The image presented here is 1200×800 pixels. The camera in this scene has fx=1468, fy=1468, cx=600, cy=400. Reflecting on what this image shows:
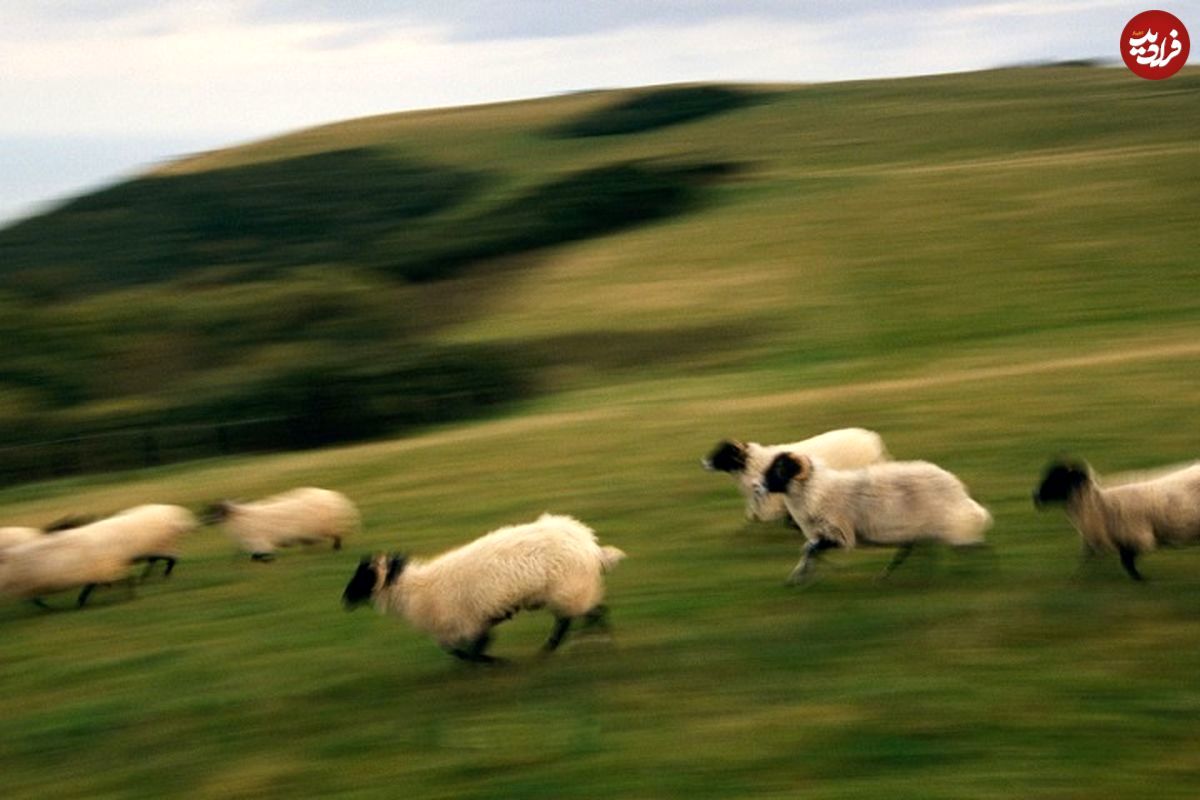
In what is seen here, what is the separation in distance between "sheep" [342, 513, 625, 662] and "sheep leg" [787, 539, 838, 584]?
2.53 m

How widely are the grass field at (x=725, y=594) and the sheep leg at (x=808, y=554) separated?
1.40ft

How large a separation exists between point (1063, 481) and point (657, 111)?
89594 mm

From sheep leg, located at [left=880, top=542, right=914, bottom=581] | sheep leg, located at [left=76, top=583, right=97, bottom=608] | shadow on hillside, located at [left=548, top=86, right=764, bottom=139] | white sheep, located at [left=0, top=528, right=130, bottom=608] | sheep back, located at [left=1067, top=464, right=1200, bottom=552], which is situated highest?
shadow on hillside, located at [left=548, top=86, right=764, bottom=139]

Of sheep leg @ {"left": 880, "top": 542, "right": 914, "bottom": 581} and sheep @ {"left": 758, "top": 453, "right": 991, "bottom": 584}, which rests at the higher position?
sheep @ {"left": 758, "top": 453, "right": 991, "bottom": 584}

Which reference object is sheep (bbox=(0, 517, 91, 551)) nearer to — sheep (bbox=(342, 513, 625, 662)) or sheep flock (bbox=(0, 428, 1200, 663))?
sheep flock (bbox=(0, 428, 1200, 663))

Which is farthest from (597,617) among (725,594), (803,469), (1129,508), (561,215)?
(561,215)

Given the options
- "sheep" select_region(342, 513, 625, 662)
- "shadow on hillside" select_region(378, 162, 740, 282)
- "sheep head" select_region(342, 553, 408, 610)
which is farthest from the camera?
"shadow on hillside" select_region(378, 162, 740, 282)

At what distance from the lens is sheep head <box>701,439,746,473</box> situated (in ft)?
57.1

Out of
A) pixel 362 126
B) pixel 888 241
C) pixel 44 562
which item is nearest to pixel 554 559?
pixel 44 562

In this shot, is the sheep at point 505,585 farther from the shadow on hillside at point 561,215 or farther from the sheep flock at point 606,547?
the shadow on hillside at point 561,215

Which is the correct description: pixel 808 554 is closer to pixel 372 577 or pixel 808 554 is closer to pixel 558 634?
pixel 558 634

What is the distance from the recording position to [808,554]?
14.5m

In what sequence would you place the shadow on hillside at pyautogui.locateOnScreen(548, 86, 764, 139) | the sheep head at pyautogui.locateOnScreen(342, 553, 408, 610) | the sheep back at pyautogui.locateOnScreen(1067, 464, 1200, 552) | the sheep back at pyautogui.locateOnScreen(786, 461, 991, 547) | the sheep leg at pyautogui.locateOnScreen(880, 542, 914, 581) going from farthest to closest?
the shadow on hillside at pyautogui.locateOnScreen(548, 86, 764, 139) → the sheep leg at pyautogui.locateOnScreen(880, 542, 914, 581) → the sheep back at pyautogui.locateOnScreen(786, 461, 991, 547) → the sheep head at pyautogui.locateOnScreen(342, 553, 408, 610) → the sheep back at pyautogui.locateOnScreen(1067, 464, 1200, 552)

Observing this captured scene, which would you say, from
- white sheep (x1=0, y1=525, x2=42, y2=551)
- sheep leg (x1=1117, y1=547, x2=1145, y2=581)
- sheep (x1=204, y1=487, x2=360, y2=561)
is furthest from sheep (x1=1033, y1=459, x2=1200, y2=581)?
white sheep (x1=0, y1=525, x2=42, y2=551)
